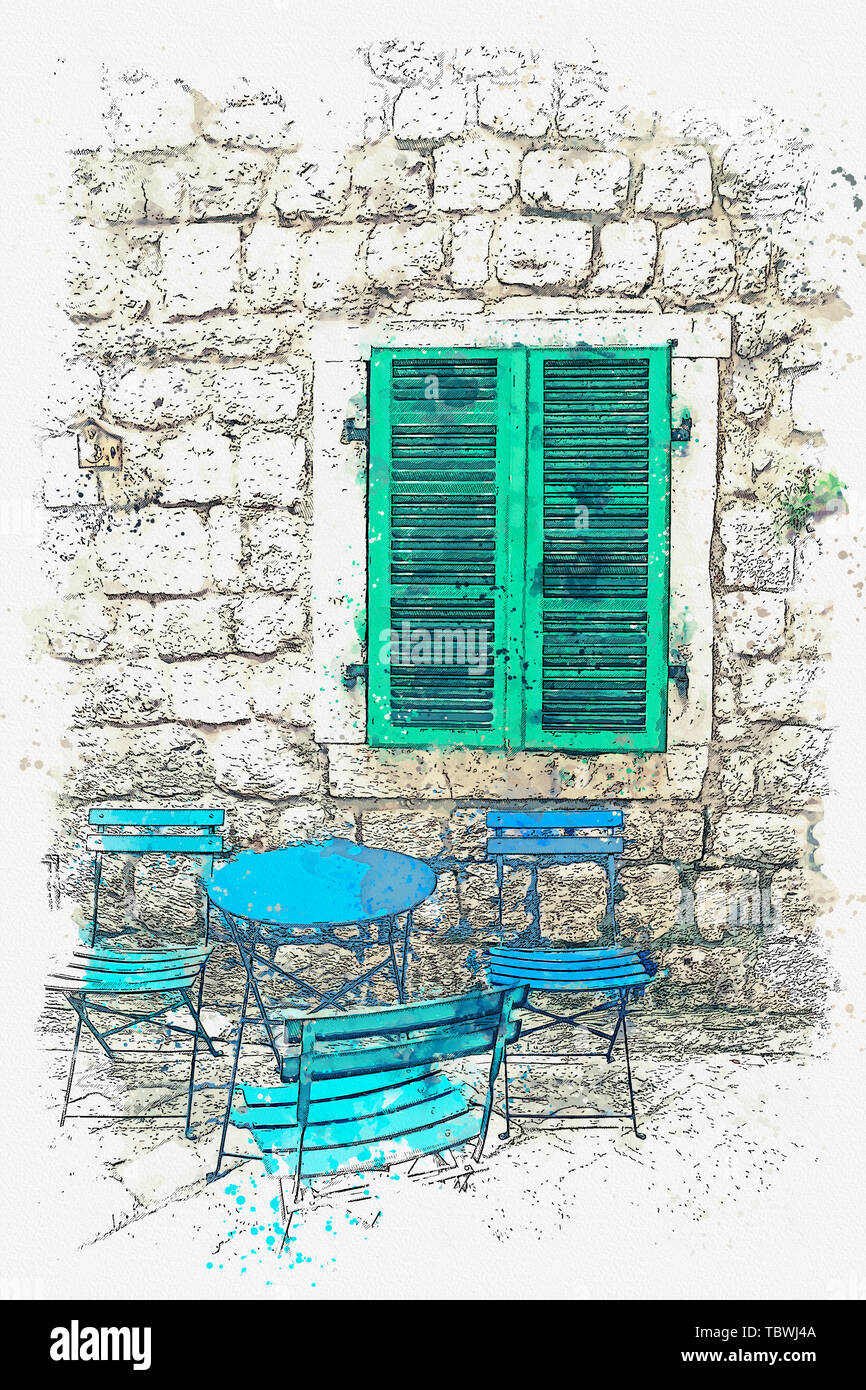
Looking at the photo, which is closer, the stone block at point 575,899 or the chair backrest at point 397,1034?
the chair backrest at point 397,1034

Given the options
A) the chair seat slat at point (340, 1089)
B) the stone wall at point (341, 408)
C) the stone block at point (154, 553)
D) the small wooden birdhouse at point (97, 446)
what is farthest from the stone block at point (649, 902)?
the small wooden birdhouse at point (97, 446)

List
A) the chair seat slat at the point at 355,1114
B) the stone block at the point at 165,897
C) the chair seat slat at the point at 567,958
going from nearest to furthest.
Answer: the chair seat slat at the point at 355,1114, the chair seat slat at the point at 567,958, the stone block at the point at 165,897

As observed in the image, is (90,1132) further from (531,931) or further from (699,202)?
(699,202)

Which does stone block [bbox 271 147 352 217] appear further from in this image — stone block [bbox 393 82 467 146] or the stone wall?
stone block [bbox 393 82 467 146]

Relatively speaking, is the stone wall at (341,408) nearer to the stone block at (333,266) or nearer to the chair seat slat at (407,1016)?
Result: the stone block at (333,266)

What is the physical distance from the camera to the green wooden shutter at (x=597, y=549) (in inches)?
171

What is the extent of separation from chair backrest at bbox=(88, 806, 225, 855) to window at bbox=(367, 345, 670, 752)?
2.51 feet

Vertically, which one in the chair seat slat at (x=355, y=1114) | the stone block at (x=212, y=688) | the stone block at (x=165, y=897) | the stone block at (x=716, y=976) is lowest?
the stone block at (x=716, y=976)

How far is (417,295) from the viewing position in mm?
4355

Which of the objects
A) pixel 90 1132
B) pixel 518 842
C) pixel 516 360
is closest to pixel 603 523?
pixel 516 360

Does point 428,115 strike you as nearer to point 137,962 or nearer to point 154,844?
point 154,844

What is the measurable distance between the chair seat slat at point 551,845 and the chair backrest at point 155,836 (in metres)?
1.10

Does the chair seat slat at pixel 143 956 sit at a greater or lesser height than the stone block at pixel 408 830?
lesser

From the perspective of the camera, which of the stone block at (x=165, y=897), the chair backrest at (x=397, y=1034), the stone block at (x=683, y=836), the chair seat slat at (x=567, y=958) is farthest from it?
the stone block at (x=165, y=897)
